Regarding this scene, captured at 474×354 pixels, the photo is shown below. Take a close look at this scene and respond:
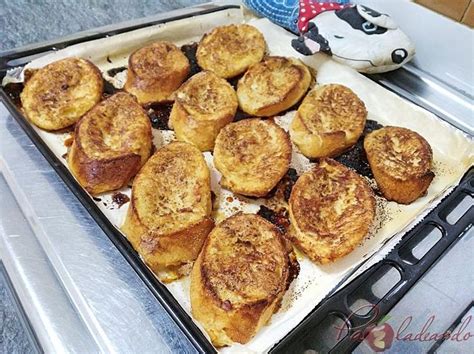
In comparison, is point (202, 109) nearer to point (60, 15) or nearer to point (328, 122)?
point (328, 122)

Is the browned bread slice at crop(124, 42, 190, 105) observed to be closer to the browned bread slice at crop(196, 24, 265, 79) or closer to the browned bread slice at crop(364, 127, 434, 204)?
the browned bread slice at crop(196, 24, 265, 79)

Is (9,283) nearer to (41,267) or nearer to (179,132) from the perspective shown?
(41,267)

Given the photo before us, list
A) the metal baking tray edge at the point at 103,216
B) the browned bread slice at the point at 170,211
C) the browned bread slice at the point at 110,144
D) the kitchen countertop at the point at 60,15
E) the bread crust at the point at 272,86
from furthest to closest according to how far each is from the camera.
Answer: the kitchen countertop at the point at 60,15, the bread crust at the point at 272,86, the browned bread slice at the point at 110,144, the browned bread slice at the point at 170,211, the metal baking tray edge at the point at 103,216

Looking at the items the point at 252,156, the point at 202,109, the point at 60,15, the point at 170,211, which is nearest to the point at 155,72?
the point at 202,109

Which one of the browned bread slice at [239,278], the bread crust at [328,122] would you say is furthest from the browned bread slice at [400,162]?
the browned bread slice at [239,278]

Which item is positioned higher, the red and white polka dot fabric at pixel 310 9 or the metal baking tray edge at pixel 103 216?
the red and white polka dot fabric at pixel 310 9

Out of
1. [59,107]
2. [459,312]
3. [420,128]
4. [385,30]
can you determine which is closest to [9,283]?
[59,107]

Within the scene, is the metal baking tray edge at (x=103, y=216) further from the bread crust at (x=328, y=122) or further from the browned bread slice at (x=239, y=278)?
the bread crust at (x=328, y=122)
